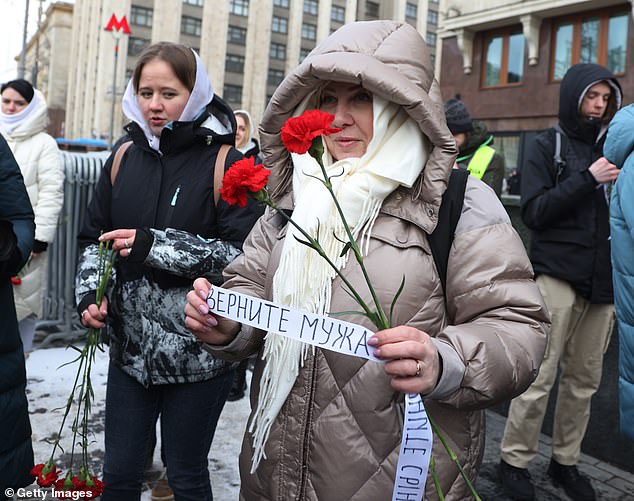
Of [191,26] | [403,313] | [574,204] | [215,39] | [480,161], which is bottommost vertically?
[403,313]

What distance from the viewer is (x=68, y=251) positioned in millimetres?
5984

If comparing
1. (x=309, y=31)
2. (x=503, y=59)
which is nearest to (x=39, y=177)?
(x=503, y=59)

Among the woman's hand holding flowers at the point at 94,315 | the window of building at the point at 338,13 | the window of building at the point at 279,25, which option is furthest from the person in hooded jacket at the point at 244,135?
the window of building at the point at 338,13

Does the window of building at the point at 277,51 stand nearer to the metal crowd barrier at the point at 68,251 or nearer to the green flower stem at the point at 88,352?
the metal crowd barrier at the point at 68,251

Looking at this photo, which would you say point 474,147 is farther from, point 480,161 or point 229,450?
point 229,450

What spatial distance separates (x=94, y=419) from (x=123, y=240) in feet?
7.84

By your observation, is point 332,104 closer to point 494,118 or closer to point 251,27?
point 494,118

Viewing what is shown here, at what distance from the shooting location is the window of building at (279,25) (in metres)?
61.0

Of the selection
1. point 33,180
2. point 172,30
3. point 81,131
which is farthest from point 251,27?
point 33,180

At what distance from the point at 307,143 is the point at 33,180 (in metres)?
3.93

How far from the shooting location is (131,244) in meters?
2.20

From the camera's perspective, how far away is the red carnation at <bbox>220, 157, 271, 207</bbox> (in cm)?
133

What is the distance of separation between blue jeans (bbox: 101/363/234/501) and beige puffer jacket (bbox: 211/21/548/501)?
0.70 metres

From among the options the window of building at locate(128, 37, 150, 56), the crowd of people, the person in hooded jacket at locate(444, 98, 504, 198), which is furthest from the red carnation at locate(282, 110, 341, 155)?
the window of building at locate(128, 37, 150, 56)
